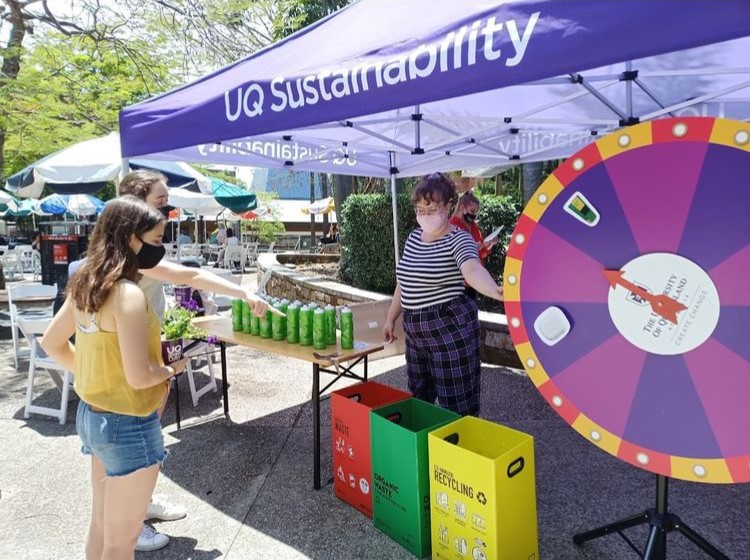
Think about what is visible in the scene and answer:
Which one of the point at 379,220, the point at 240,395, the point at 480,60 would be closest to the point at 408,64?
the point at 480,60

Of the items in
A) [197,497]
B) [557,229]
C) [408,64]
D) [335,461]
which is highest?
[408,64]

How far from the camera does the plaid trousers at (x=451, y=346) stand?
9.66 feet

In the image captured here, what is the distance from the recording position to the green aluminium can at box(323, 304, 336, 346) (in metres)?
3.30

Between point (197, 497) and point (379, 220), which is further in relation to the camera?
point (379, 220)

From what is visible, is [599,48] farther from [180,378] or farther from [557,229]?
[180,378]

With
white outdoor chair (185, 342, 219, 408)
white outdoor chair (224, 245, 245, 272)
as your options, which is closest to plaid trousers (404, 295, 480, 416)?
white outdoor chair (185, 342, 219, 408)

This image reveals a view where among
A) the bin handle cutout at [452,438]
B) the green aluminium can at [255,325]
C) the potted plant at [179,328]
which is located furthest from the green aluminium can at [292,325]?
the bin handle cutout at [452,438]

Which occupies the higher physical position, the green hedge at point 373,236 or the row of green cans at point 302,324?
the green hedge at point 373,236

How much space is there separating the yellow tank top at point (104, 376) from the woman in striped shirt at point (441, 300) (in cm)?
151

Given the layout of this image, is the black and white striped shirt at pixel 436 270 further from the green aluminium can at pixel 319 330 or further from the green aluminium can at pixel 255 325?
the green aluminium can at pixel 255 325

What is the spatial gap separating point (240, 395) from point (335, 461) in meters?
2.16

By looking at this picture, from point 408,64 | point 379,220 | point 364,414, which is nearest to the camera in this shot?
point 408,64

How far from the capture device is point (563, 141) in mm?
4996

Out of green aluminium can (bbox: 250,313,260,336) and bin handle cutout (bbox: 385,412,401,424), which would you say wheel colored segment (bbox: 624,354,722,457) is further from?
green aluminium can (bbox: 250,313,260,336)
